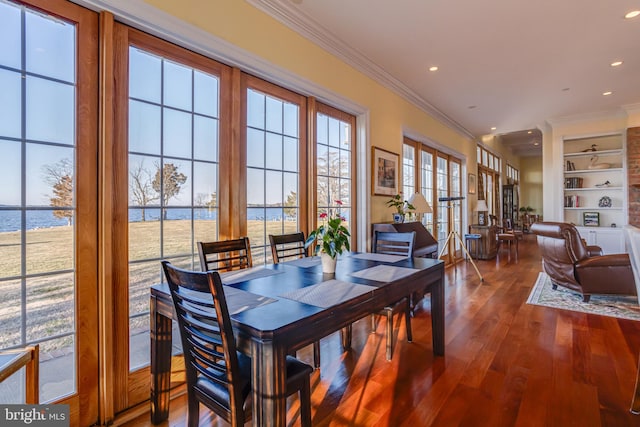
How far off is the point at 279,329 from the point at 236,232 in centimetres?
153

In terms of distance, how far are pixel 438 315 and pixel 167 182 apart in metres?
2.22

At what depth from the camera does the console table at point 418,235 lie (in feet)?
13.1

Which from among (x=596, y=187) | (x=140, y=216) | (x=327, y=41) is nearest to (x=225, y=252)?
(x=140, y=216)

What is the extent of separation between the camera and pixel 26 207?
1.60 metres

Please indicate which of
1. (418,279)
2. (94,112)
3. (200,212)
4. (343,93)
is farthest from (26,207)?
(343,93)

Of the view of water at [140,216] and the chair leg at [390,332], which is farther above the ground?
the view of water at [140,216]

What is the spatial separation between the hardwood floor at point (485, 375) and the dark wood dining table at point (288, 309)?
34 centimetres

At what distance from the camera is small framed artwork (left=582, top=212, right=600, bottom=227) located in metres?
6.59

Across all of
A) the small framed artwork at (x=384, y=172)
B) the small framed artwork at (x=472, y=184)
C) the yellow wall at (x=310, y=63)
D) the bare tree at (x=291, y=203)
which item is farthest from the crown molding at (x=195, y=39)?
the small framed artwork at (x=472, y=184)

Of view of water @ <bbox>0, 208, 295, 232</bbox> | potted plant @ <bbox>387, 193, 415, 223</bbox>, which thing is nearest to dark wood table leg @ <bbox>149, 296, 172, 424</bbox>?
view of water @ <bbox>0, 208, 295, 232</bbox>

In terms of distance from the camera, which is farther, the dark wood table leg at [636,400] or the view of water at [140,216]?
the dark wood table leg at [636,400]

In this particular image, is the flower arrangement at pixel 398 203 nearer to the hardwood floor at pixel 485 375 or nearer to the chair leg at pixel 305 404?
the hardwood floor at pixel 485 375

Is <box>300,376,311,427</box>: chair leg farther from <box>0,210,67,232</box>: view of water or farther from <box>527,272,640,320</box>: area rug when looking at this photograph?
<box>527,272,640,320</box>: area rug

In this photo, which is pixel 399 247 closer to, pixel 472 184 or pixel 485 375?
pixel 485 375
